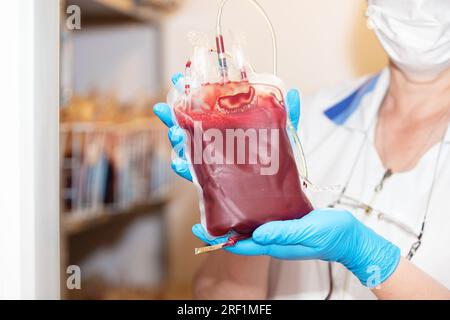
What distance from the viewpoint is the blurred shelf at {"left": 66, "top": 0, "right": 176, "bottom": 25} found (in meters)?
1.61

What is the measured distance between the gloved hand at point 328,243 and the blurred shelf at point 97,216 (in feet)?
2.67

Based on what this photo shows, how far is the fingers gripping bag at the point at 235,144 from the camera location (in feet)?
2.02

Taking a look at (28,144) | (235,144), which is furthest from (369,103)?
(28,144)

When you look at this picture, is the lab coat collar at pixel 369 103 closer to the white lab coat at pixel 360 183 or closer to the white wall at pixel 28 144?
the white lab coat at pixel 360 183

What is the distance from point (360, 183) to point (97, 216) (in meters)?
0.81

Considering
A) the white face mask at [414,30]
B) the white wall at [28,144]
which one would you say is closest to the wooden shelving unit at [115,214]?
the white face mask at [414,30]

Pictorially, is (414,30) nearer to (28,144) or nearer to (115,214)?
(28,144)

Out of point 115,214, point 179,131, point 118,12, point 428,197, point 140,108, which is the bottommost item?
point 115,214

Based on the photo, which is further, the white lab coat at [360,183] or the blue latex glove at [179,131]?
the white lab coat at [360,183]

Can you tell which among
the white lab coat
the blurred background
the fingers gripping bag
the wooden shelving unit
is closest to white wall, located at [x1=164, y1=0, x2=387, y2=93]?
the blurred background

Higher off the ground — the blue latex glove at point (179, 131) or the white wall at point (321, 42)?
the white wall at point (321, 42)

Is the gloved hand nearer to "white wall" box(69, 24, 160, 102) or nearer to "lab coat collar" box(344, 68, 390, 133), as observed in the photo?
"lab coat collar" box(344, 68, 390, 133)

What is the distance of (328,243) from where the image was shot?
687 millimetres

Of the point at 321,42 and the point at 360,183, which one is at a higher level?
the point at 321,42
